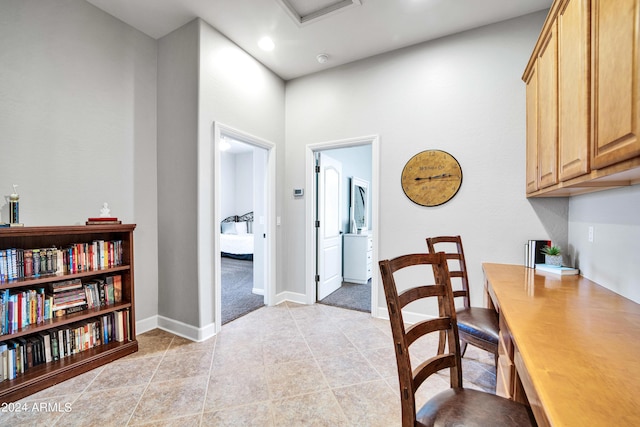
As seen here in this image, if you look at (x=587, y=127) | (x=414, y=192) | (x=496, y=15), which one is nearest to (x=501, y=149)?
(x=414, y=192)

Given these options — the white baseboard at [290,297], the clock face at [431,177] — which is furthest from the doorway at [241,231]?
the clock face at [431,177]

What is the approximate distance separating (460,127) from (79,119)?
11.8 ft

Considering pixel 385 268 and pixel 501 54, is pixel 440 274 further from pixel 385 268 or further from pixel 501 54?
pixel 501 54

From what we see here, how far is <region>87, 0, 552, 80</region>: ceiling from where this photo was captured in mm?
2471

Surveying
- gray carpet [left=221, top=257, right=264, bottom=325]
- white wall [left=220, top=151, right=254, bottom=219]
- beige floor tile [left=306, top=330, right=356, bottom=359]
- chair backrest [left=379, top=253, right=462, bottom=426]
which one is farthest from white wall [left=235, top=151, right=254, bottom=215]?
chair backrest [left=379, top=253, right=462, bottom=426]

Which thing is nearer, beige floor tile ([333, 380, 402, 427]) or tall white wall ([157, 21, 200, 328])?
beige floor tile ([333, 380, 402, 427])

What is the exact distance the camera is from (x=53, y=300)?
2.09m

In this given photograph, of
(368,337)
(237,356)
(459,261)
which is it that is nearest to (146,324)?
(237,356)

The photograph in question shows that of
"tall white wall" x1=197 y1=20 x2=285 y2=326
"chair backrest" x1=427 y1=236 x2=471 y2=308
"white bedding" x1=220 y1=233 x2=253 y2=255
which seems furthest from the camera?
"white bedding" x1=220 y1=233 x2=253 y2=255

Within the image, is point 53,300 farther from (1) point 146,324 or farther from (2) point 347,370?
(2) point 347,370

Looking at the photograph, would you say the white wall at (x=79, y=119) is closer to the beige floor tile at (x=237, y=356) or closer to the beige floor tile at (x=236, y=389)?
the beige floor tile at (x=237, y=356)

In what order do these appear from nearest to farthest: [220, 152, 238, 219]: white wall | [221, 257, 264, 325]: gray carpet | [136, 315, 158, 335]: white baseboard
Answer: [136, 315, 158, 335]: white baseboard < [221, 257, 264, 325]: gray carpet < [220, 152, 238, 219]: white wall

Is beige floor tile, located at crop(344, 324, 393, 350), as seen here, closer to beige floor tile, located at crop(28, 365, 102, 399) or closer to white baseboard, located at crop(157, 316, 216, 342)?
white baseboard, located at crop(157, 316, 216, 342)

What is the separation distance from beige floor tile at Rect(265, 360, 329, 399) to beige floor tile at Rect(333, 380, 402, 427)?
0.58ft
